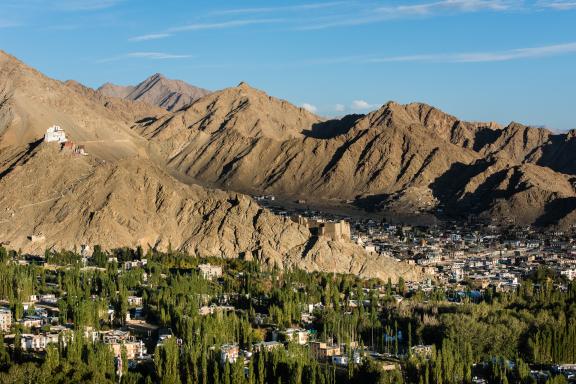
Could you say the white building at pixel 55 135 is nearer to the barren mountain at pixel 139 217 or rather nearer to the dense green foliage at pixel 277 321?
the barren mountain at pixel 139 217

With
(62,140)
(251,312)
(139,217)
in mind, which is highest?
(62,140)

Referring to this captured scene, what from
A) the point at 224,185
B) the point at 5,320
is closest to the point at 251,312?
the point at 5,320

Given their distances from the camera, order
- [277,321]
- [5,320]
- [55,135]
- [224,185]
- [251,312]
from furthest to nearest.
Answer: [224,185] → [55,135] → [251,312] → [277,321] → [5,320]

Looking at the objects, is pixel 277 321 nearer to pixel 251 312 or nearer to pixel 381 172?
pixel 251 312

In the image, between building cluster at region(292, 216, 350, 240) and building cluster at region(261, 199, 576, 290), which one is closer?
building cluster at region(292, 216, 350, 240)

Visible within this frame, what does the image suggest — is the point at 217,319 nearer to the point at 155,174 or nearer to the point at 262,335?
the point at 262,335

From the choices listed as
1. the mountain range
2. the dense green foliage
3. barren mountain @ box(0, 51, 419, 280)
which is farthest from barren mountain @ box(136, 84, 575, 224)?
the dense green foliage

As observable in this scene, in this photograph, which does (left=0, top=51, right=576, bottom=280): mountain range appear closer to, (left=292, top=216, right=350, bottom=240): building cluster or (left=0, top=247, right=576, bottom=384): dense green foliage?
(left=292, top=216, right=350, bottom=240): building cluster

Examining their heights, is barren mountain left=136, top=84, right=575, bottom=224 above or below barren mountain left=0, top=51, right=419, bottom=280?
above

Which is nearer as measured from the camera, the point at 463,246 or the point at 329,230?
the point at 329,230

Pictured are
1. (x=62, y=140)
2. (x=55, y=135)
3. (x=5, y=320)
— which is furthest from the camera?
(x=55, y=135)

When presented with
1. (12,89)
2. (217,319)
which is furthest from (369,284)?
(12,89)
